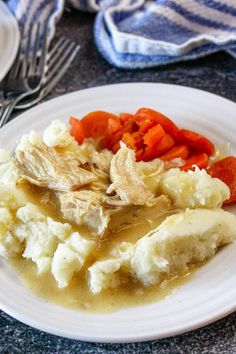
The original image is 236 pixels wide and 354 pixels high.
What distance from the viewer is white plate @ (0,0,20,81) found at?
3383 millimetres

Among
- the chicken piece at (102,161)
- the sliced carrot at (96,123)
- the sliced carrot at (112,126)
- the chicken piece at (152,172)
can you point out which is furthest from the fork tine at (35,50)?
the chicken piece at (152,172)

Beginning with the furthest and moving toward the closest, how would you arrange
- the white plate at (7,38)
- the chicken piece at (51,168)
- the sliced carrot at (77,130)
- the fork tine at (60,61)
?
the fork tine at (60,61) → the white plate at (7,38) → the sliced carrot at (77,130) → the chicken piece at (51,168)

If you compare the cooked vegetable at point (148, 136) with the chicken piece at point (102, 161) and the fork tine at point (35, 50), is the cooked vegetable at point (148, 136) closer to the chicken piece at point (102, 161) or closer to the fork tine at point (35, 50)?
the chicken piece at point (102, 161)

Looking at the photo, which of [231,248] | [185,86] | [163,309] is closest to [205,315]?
[163,309]

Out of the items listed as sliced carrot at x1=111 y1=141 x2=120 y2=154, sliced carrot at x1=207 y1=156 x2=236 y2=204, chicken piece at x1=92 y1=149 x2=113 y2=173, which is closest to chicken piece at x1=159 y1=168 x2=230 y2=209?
sliced carrot at x1=207 y1=156 x2=236 y2=204

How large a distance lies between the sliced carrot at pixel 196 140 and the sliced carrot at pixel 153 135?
10cm

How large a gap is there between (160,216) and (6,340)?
71 centimetres

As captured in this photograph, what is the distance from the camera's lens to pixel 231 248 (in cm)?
229

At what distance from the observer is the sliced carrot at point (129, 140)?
273cm

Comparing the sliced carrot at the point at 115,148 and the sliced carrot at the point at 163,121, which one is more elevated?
the sliced carrot at the point at 115,148

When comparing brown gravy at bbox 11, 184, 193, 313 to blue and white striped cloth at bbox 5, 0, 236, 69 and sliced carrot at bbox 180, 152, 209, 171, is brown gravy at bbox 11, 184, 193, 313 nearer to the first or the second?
sliced carrot at bbox 180, 152, 209, 171

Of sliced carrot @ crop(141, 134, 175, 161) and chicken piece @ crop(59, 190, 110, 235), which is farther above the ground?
chicken piece @ crop(59, 190, 110, 235)

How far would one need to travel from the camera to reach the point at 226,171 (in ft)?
8.57

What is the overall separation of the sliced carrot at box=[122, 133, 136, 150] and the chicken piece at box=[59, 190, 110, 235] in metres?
0.43
